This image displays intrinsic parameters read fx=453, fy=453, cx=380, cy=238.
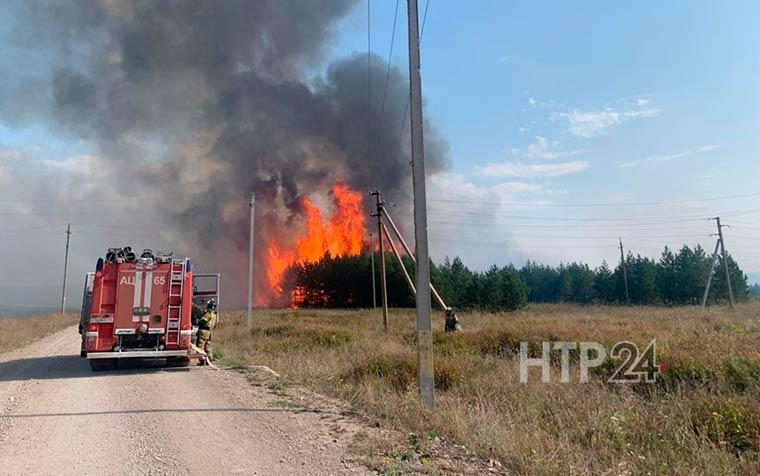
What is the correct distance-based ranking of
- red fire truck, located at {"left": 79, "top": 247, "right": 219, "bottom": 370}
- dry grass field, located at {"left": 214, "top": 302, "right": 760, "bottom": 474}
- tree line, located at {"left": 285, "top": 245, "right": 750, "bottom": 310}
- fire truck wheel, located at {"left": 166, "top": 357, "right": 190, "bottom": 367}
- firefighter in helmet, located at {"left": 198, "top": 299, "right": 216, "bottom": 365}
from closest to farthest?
dry grass field, located at {"left": 214, "top": 302, "right": 760, "bottom": 474} → red fire truck, located at {"left": 79, "top": 247, "right": 219, "bottom": 370} → fire truck wheel, located at {"left": 166, "top": 357, "right": 190, "bottom": 367} → firefighter in helmet, located at {"left": 198, "top": 299, "right": 216, "bottom": 365} → tree line, located at {"left": 285, "top": 245, "right": 750, "bottom": 310}

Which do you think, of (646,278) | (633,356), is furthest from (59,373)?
(646,278)

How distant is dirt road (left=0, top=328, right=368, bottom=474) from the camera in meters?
4.75

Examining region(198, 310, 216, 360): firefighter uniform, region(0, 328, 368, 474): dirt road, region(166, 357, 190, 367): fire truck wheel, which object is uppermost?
region(198, 310, 216, 360): firefighter uniform

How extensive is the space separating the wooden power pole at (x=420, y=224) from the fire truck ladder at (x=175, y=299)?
7.22 m

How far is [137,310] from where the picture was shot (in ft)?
36.7

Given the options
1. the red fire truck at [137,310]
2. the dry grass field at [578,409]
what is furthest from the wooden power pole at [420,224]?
the red fire truck at [137,310]

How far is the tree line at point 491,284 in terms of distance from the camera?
59.4 m

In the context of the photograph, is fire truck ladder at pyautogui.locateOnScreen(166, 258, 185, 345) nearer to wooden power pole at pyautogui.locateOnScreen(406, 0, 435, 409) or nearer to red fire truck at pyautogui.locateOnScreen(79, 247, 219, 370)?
red fire truck at pyautogui.locateOnScreen(79, 247, 219, 370)

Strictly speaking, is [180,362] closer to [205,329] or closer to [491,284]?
[205,329]

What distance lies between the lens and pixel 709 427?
5.46 m

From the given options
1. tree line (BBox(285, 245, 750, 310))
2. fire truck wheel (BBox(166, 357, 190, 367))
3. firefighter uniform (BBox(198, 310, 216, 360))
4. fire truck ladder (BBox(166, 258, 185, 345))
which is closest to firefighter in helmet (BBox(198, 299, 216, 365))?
firefighter uniform (BBox(198, 310, 216, 360))

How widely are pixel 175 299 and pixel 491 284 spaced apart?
52895 mm

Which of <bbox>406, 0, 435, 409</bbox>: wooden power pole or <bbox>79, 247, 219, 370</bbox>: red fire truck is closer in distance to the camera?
<bbox>406, 0, 435, 409</bbox>: wooden power pole

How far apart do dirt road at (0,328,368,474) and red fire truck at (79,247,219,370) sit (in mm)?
1193
